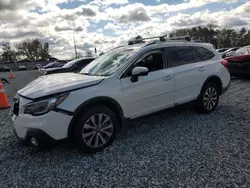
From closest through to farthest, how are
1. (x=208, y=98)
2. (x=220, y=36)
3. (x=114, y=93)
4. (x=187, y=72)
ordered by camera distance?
(x=114, y=93) < (x=187, y=72) < (x=208, y=98) < (x=220, y=36)

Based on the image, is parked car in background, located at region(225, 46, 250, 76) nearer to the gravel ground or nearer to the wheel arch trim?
the gravel ground

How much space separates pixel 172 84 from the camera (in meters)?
4.52

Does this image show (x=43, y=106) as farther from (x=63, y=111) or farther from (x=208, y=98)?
(x=208, y=98)

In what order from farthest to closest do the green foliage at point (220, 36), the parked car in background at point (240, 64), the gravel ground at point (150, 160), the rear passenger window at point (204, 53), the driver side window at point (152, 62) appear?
the green foliage at point (220, 36), the parked car in background at point (240, 64), the rear passenger window at point (204, 53), the driver side window at point (152, 62), the gravel ground at point (150, 160)

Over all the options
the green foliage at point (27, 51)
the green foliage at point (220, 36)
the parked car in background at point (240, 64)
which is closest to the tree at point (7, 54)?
the green foliage at point (27, 51)

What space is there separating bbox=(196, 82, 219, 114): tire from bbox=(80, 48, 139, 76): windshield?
1946 millimetres

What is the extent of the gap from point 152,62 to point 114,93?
1.11 meters

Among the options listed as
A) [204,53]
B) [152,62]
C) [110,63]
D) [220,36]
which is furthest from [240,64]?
[220,36]

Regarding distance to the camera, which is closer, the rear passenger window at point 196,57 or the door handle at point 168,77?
the door handle at point 168,77

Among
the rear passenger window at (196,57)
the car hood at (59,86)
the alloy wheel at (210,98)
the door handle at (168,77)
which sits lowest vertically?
the alloy wheel at (210,98)

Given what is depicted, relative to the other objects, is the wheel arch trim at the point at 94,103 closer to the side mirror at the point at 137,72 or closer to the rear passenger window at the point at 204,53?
the side mirror at the point at 137,72

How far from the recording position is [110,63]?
4.39 meters

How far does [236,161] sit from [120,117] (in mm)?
1856

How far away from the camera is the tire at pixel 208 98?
5156 millimetres
